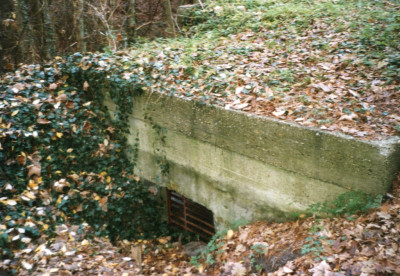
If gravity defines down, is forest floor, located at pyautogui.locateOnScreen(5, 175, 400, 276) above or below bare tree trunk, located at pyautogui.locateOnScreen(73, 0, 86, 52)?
below

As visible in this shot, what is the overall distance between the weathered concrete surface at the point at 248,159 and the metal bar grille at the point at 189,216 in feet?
2.15

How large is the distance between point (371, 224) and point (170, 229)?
4350 millimetres

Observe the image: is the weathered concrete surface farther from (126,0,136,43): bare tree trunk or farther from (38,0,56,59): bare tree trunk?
(38,0,56,59): bare tree trunk

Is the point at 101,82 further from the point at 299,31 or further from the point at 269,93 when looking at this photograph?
the point at 299,31

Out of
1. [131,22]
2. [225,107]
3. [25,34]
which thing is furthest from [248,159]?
[25,34]

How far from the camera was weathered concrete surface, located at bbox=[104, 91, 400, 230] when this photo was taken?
4.03 metres

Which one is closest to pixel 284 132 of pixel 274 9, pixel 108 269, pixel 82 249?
pixel 108 269

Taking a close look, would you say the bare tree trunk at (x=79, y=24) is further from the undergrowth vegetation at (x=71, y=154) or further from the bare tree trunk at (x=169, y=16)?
the undergrowth vegetation at (x=71, y=154)

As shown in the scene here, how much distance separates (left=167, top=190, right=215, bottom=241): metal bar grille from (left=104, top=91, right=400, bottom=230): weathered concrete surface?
66cm

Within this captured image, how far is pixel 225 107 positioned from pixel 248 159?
0.84 meters

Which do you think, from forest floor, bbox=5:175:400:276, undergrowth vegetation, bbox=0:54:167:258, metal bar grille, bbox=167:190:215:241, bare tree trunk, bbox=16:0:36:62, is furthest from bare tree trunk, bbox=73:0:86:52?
forest floor, bbox=5:175:400:276

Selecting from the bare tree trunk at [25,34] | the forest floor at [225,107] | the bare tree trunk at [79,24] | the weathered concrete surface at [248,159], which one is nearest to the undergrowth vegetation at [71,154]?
the forest floor at [225,107]

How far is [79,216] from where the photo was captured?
6.13 m

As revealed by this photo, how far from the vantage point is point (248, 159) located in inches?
199
